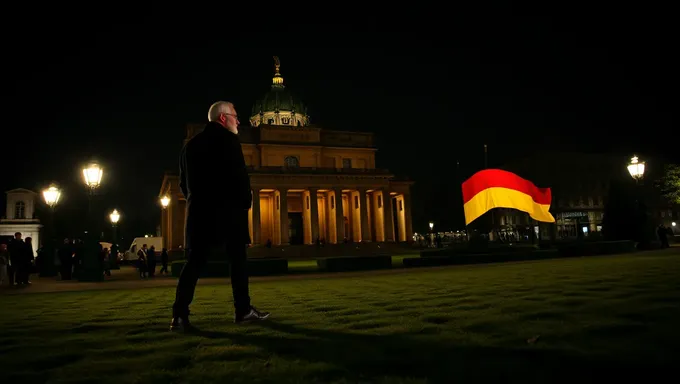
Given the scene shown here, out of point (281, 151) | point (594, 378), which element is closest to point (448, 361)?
point (594, 378)

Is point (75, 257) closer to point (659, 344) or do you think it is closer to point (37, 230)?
point (659, 344)

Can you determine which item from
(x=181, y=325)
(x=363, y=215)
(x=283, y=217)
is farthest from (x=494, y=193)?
(x=363, y=215)

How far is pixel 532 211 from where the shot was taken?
27.9 metres

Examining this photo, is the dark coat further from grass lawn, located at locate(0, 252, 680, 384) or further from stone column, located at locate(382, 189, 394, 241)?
stone column, located at locate(382, 189, 394, 241)

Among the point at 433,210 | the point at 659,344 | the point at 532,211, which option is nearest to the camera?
the point at 659,344

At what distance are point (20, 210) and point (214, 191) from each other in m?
75.9

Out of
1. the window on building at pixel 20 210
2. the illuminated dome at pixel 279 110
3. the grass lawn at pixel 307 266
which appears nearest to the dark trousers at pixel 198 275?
the grass lawn at pixel 307 266

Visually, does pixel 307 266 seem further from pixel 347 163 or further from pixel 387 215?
pixel 347 163

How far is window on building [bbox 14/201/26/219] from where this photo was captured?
2564 inches

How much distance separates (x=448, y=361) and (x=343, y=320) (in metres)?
2.46

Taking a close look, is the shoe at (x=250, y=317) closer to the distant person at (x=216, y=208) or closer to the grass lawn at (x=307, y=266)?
the distant person at (x=216, y=208)

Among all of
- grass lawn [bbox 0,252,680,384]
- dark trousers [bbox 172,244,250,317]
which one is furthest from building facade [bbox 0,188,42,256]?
dark trousers [bbox 172,244,250,317]

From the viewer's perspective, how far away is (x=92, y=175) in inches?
789

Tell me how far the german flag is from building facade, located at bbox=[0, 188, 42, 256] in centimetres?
6466
